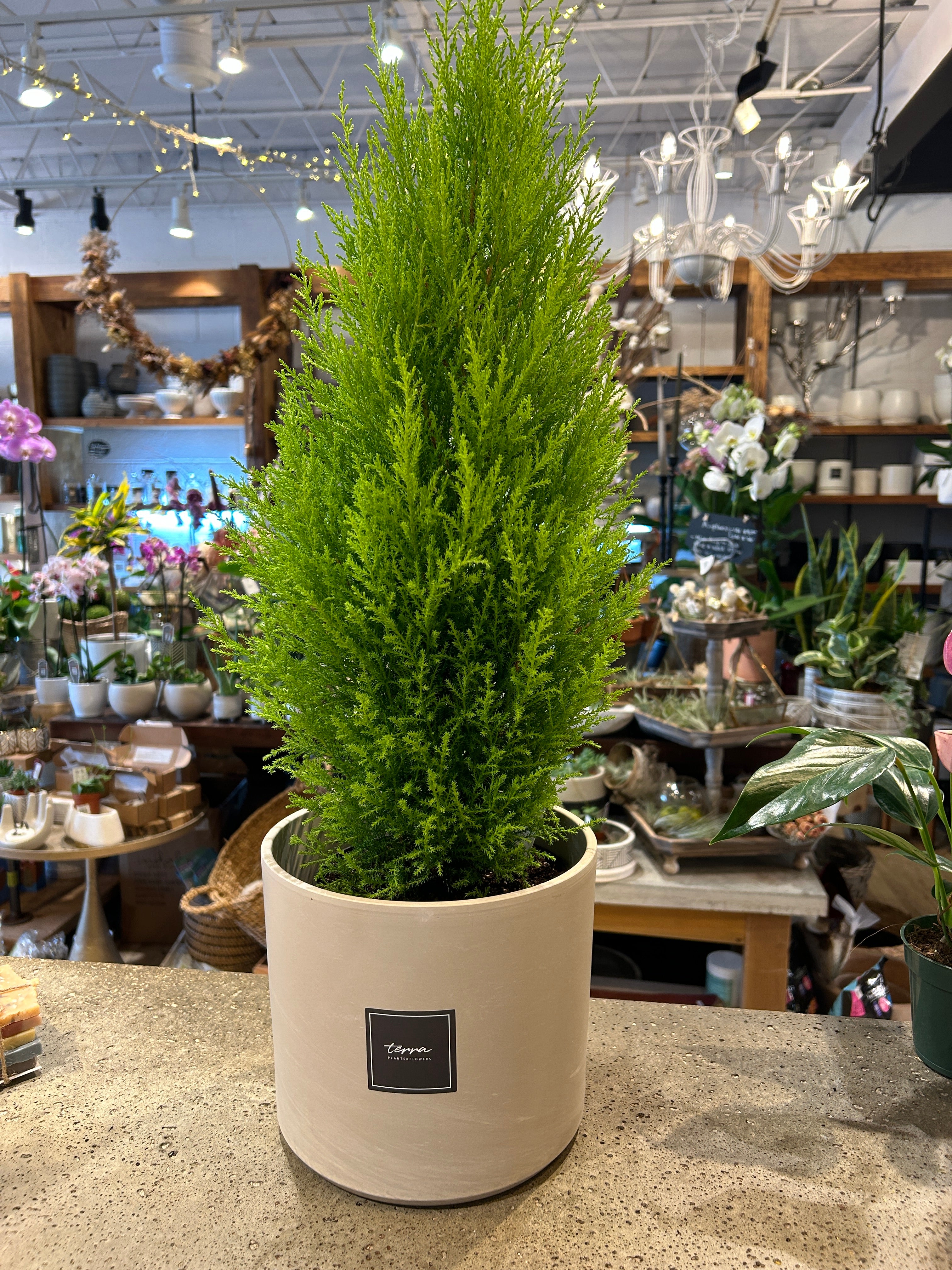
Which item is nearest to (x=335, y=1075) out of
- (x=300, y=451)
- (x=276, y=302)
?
(x=300, y=451)

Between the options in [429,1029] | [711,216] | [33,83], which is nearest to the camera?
[429,1029]

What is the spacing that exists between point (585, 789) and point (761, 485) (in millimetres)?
1142

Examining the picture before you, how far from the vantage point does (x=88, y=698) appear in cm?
252

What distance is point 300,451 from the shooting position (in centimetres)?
67

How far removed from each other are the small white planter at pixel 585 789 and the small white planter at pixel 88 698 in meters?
1.33

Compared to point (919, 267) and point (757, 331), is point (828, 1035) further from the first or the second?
point (919, 267)

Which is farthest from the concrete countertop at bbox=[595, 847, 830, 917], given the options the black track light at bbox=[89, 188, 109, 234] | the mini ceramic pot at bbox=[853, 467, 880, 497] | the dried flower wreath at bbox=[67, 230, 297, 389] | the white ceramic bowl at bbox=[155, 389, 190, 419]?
the black track light at bbox=[89, 188, 109, 234]

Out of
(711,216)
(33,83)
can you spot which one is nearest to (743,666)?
(711,216)

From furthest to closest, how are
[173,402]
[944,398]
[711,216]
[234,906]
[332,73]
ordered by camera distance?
[173,402] → [332,73] → [944,398] → [711,216] → [234,906]

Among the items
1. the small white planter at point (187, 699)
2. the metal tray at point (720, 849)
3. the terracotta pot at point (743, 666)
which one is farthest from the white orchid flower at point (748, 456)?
the small white planter at point (187, 699)

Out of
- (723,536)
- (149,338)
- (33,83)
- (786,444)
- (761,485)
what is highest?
(33,83)

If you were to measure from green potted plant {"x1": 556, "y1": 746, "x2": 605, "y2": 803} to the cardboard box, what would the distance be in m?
0.97

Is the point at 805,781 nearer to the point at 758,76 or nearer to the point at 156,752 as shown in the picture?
the point at 156,752

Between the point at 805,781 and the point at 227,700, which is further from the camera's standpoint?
the point at 227,700
